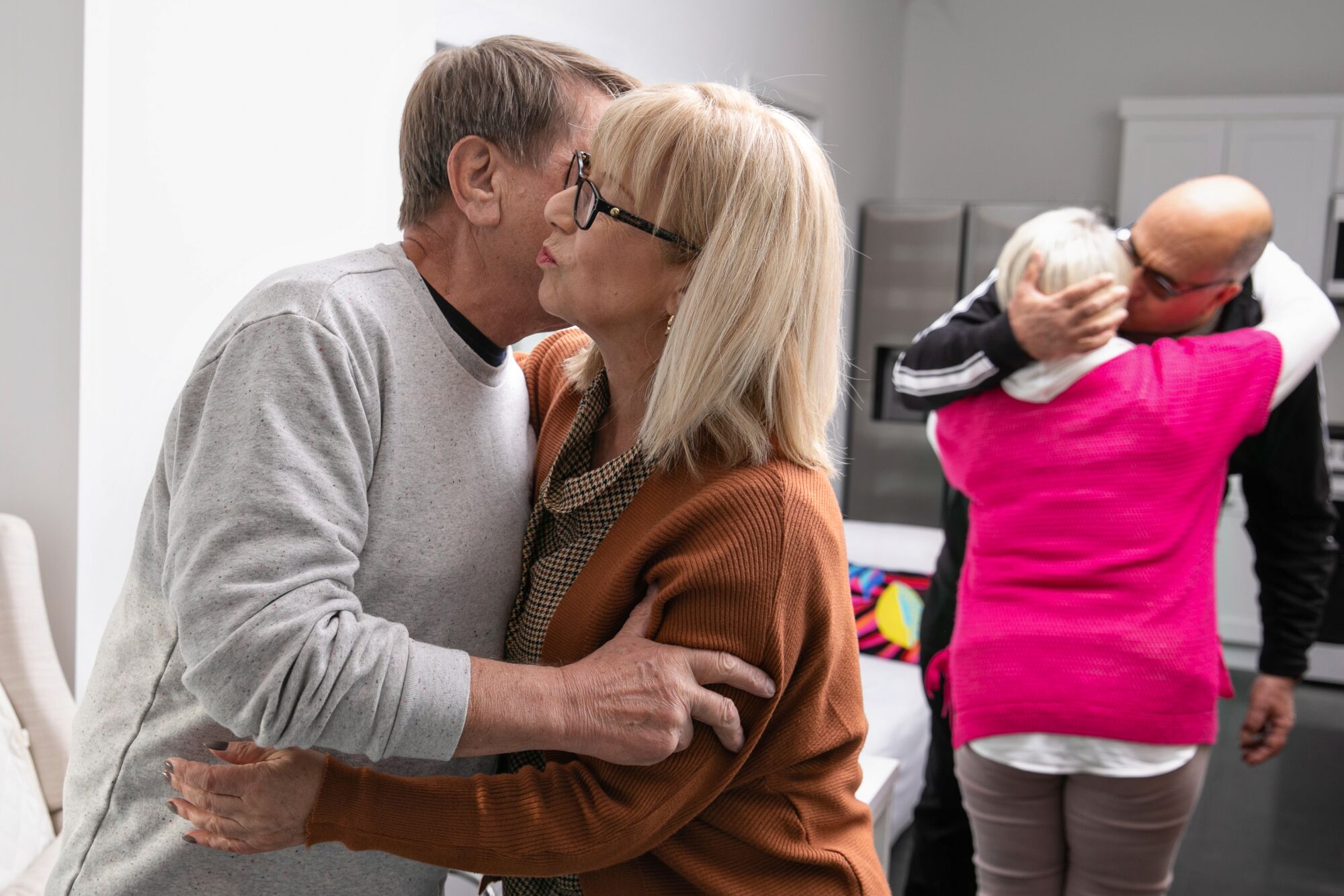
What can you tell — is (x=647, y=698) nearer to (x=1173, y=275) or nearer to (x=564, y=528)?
(x=564, y=528)

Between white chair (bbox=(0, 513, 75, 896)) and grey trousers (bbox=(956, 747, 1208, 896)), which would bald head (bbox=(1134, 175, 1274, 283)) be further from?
white chair (bbox=(0, 513, 75, 896))

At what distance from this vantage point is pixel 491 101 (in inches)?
43.2

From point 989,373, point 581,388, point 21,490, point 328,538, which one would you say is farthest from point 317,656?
point 21,490

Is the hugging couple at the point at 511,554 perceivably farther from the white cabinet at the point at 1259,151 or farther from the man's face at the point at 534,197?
the white cabinet at the point at 1259,151

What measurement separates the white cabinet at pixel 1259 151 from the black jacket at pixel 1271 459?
3754 mm

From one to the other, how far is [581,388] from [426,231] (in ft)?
0.77

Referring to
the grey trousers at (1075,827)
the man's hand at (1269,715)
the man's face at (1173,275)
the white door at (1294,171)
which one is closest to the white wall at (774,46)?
the man's face at (1173,275)

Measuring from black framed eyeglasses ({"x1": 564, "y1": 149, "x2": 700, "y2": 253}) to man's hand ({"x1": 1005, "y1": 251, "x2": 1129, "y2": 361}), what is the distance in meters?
0.75

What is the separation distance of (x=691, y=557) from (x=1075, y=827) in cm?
111

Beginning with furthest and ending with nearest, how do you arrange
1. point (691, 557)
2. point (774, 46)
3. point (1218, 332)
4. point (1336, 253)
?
point (1336, 253), point (774, 46), point (1218, 332), point (691, 557)

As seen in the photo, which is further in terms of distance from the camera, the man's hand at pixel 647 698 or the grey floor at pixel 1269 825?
the grey floor at pixel 1269 825

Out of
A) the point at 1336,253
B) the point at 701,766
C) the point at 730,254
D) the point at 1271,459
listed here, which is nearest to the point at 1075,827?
the point at 1271,459

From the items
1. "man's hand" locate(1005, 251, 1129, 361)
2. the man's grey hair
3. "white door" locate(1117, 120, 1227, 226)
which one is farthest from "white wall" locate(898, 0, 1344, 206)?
"man's hand" locate(1005, 251, 1129, 361)

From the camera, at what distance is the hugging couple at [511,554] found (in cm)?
90
